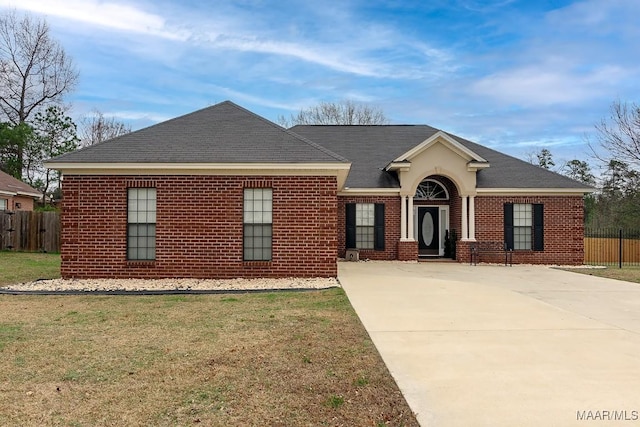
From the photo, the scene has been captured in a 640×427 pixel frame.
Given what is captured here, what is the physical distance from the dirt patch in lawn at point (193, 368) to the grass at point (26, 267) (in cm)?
523

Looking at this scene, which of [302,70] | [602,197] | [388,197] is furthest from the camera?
[602,197]

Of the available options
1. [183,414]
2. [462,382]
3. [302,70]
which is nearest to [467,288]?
[462,382]

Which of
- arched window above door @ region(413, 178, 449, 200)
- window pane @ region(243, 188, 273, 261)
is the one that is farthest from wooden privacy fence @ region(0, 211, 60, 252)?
arched window above door @ region(413, 178, 449, 200)

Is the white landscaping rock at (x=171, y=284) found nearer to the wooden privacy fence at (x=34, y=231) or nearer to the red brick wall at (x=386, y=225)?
the red brick wall at (x=386, y=225)

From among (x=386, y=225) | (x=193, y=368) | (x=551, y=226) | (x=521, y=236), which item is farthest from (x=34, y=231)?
(x=551, y=226)

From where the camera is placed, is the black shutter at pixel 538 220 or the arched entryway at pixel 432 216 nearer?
the black shutter at pixel 538 220

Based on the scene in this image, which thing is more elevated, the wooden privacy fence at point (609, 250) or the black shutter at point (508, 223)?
the black shutter at point (508, 223)

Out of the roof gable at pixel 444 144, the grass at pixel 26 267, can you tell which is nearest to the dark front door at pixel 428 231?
the roof gable at pixel 444 144

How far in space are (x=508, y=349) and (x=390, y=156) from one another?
603 inches

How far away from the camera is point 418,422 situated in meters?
3.67

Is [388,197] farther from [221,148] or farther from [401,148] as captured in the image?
[221,148]

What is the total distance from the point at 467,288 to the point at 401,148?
11.3m

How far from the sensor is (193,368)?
494 cm

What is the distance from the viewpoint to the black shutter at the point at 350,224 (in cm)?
1853
